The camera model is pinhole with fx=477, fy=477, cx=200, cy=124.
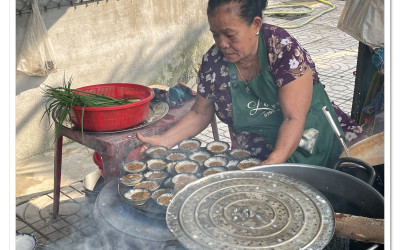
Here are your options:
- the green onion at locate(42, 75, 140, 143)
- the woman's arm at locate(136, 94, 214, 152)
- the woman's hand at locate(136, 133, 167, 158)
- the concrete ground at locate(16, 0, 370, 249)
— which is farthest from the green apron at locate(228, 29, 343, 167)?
the concrete ground at locate(16, 0, 370, 249)

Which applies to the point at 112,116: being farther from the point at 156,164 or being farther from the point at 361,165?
the point at 361,165

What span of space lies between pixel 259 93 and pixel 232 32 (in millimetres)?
413

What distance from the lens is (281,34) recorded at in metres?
2.59

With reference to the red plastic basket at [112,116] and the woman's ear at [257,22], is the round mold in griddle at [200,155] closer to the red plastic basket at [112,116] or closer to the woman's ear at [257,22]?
the red plastic basket at [112,116]

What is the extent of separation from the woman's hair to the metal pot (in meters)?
0.84

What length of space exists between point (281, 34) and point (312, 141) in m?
0.61

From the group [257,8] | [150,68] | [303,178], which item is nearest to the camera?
[303,178]

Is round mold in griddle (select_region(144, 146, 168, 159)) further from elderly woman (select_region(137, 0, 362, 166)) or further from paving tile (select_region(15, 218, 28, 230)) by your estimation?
paving tile (select_region(15, 218, 28, 230))

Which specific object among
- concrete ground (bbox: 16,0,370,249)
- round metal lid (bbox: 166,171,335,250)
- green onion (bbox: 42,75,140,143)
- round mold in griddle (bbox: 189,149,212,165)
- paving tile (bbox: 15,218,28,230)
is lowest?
paving tile (bbox: 15,218,28,230)

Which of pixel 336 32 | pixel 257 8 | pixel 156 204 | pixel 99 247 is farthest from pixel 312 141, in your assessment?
pixel 336 32

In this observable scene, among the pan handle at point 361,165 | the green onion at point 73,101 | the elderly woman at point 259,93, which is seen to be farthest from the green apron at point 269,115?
the green onion at point 73,101

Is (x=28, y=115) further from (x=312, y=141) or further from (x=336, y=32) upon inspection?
(x=336, y=32)

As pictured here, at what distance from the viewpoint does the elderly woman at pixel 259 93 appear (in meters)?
2.40

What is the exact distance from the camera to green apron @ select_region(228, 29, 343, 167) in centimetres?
258
